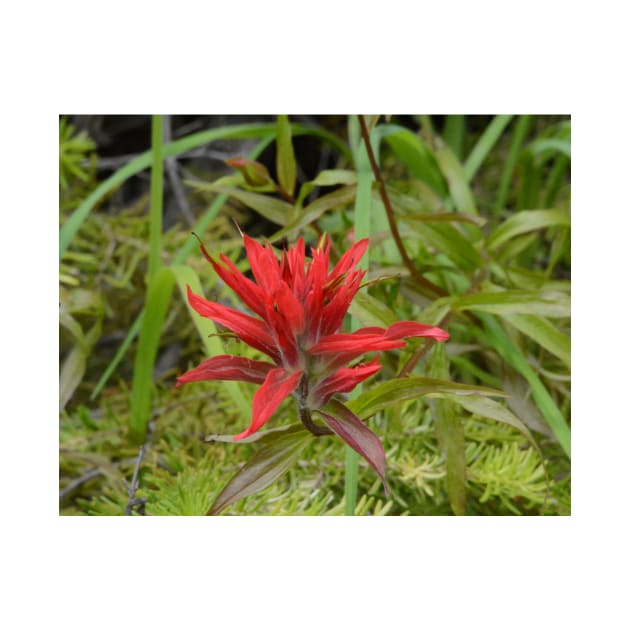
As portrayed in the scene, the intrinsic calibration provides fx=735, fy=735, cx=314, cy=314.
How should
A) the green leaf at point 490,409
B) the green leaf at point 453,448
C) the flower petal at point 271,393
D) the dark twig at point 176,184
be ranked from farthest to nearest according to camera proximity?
the dark twig at point 176,184 → the green leaf at point 453,448 → the green leaf at point 490,409 → the flower petal at point 271,393

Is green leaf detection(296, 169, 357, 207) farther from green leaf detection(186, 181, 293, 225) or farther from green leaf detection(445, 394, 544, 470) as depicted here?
green leaf detection(445, 394, 544, 470)

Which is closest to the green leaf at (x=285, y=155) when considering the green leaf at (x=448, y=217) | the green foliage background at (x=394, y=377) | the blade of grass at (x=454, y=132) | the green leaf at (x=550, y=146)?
the green foliage background at (x=394, y=377)

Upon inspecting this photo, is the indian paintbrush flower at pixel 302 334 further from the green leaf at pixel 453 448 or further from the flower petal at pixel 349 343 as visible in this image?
the green leaf at pixel 453 448

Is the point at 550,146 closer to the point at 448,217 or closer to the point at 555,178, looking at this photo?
the point at 555,178

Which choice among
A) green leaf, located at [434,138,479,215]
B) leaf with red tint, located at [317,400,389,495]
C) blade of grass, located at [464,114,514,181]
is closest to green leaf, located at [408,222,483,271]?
green leaf, located at [434,138,479,215]

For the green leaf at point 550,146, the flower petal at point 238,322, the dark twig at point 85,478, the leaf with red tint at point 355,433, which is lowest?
the dark twig at point 85,478

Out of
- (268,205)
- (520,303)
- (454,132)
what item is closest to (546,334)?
(520,303)

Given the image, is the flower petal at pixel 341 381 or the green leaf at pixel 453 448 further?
the green leaf at pixel 453 448
